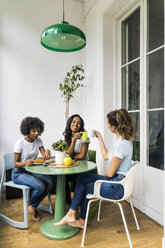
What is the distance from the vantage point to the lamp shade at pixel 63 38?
5.89ft

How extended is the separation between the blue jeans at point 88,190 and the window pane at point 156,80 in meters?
1.04

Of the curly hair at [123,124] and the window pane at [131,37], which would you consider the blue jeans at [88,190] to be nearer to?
the curly hair at [123,124]

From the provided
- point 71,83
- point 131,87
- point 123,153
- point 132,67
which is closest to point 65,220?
point 123,153

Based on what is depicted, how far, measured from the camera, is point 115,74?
3039 mm

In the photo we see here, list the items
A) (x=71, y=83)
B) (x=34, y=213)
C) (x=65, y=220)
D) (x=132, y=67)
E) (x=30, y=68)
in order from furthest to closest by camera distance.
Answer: (x=71, y=83)
(x=30, y=68)
(x=132, y=67)
(x=34, y=213)
(x=65, y=220)

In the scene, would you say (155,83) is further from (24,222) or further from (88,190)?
(24,222)

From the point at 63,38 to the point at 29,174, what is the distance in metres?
1.56

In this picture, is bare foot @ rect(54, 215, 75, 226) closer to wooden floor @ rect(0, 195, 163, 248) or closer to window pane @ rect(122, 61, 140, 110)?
wooden floor @ rect(0, 195, 163, 248)

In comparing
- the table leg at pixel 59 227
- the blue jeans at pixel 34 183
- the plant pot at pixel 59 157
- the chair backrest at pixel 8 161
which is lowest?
the table leg at pixel 59 227

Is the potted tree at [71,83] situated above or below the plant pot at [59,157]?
above

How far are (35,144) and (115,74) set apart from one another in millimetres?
1623

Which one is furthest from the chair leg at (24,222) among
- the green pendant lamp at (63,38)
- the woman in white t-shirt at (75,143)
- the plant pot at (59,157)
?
the green pendant lamp at (63,38)

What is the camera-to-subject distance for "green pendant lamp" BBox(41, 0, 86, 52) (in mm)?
1796

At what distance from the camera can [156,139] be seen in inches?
90.3
